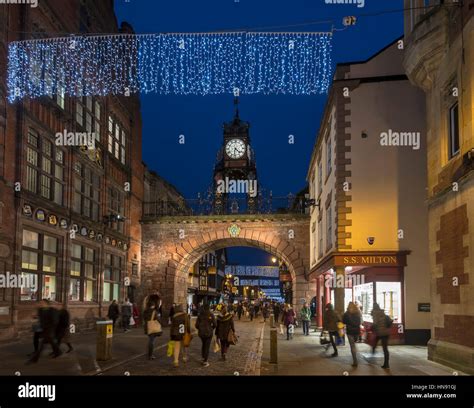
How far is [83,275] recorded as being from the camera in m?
29.8

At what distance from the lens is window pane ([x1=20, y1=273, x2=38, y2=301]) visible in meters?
23.4

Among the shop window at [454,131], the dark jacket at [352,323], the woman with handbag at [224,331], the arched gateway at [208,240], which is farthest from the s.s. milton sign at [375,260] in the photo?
the arched gateway at [208,240]

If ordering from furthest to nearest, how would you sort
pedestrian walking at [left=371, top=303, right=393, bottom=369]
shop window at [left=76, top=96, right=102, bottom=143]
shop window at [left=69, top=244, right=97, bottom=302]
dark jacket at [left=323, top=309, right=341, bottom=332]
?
shop window at [left=76, top=96, right=102, bottom=143] < shop window at [left=69, top=244, right=97, bottom=302] < dark jacket at [left=323, top=309, right=341, bottom=332] < pedestrian walking at [left=371, top=303, right=393, bottom=369]

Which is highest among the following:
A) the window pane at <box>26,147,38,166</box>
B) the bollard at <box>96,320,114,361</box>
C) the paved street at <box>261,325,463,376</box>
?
the window pane at <box>26,147,38,166</box>

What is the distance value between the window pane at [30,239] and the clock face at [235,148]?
71.0 ft

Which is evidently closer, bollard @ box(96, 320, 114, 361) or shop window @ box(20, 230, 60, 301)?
bollard @ box(96, 320, 114, 361)

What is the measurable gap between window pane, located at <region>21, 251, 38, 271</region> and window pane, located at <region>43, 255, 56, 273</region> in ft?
2.82

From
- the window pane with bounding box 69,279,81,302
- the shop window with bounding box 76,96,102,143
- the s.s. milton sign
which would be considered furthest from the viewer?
the shop window with bounding box 76,96,102,143

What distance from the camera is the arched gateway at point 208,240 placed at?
39.8 metres

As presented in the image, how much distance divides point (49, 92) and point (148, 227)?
16.6 metres

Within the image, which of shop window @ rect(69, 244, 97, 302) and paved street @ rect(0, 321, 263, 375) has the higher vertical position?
shop window @ rect(69, 244, 97, 302)

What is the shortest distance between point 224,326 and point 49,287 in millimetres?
10874

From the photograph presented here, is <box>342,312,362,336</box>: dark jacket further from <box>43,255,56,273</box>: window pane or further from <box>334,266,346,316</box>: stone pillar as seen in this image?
<box>43,255,56,273</box>: window pane

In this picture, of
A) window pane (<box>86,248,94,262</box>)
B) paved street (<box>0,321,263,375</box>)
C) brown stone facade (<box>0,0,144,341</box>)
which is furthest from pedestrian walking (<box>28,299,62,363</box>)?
window pane (<box>86,248,94,262</box>)
